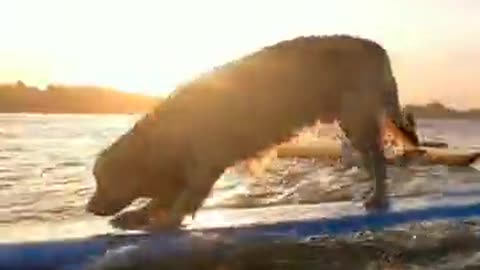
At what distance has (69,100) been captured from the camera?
280 centimetres

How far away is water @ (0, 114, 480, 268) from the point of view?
8.14 feet

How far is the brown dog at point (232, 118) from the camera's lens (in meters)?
2.56

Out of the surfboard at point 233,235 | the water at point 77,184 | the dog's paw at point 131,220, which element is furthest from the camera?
the water at point 77,184

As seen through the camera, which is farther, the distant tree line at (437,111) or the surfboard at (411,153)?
the surfboard at (411,153)

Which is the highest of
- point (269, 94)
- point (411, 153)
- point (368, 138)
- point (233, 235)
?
point (269, 94)

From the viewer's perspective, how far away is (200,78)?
8.86 feet

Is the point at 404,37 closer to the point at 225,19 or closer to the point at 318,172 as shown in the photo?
the point at 318,172

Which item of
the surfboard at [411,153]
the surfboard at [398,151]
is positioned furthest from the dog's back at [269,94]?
the surfboard at [411,153]

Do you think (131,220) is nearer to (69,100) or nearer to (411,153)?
(69,100)

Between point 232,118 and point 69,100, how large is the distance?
1.83 feet

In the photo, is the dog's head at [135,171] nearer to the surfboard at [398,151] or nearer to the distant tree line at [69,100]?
the distant tree line at [69,100]

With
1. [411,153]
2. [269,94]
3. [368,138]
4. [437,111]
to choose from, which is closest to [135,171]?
[269,94]

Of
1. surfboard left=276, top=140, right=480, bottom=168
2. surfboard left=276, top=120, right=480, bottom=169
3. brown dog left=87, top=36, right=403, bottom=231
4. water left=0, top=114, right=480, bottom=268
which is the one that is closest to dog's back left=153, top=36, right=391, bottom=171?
brown dog left=87, top=36, right=403, bottom=231

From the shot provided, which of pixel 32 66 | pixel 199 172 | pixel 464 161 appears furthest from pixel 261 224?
pixel 464 161
